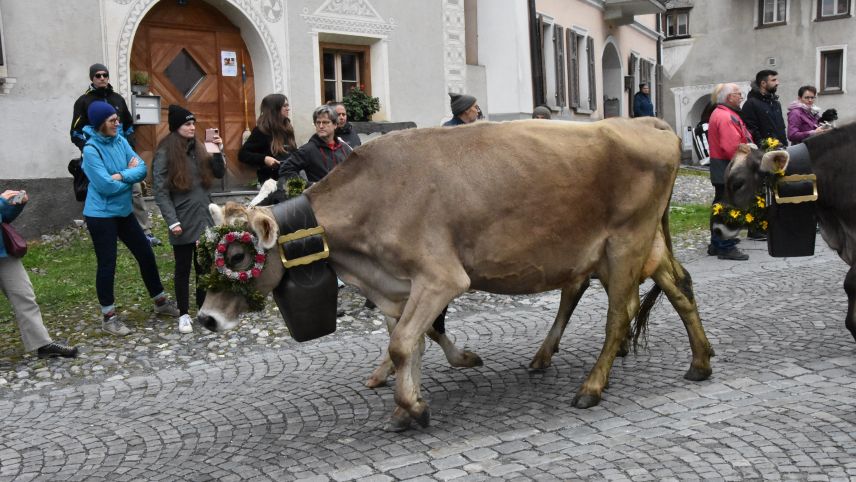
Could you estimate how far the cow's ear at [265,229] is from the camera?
15.0ft

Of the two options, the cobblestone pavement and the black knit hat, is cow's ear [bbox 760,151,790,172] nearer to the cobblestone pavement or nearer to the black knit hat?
the cobblestone pavement

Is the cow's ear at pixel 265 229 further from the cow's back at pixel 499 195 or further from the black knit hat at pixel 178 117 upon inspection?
the black knit hat at pixel 178 117

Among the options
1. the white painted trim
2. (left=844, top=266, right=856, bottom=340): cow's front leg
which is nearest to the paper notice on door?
(left=844, top=266, right=856, bottom=340): cow's front leg

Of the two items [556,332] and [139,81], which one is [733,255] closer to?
[556,332]

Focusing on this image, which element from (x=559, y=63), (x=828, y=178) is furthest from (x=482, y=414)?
(x=559, y=63)

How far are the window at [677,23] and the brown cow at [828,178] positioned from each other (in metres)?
35.0

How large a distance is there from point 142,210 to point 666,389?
800cm

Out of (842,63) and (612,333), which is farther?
(842,63)

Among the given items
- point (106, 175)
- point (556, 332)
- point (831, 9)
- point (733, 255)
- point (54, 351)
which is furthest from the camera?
point (831, 9)

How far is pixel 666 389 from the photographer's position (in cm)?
522

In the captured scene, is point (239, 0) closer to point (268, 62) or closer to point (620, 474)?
point (268, 62)

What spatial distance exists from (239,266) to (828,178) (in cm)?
392

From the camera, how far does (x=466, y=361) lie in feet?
19.1

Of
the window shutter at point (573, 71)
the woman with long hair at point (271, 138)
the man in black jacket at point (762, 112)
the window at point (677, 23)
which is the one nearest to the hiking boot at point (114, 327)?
the woman with long hair at point (271, 138)
